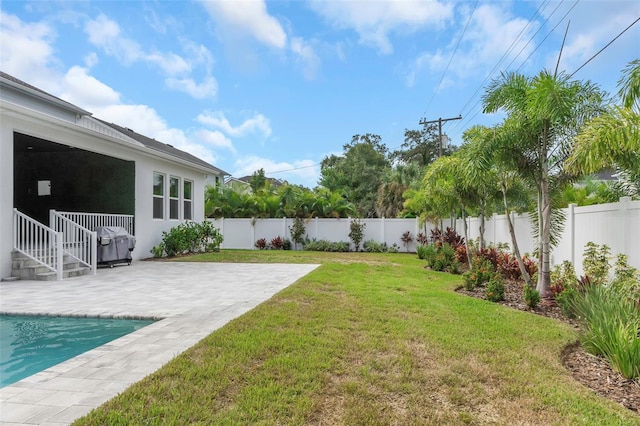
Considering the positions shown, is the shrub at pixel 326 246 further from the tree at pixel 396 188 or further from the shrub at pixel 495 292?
the shrub at pixel 495 292

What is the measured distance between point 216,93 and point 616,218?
14.1 meters

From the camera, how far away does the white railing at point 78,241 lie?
9.75m

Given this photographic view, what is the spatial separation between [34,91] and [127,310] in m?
10.8

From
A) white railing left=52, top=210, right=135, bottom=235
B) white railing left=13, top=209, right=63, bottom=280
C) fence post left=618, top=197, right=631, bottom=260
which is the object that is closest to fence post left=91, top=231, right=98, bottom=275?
white railing left=13, top=209, right=63, bottom=280

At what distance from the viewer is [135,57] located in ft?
38.8

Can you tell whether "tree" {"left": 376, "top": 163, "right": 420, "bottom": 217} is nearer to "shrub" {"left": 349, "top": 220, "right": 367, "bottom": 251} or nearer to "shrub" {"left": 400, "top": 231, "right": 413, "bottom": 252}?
"shrub" {"left": 400, "top": 231, "right": 413, "bottom": 252}

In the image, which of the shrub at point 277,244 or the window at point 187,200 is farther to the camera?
the shrub at point 277,244

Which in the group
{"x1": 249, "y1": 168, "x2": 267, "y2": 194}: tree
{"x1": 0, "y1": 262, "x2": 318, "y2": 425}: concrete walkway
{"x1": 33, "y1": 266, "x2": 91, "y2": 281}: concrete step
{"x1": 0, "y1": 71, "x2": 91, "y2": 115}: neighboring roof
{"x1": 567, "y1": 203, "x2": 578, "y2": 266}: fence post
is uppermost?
{"x1": 0, "y1": 71, "x2": 91, "y2": 115}: neighboring roof

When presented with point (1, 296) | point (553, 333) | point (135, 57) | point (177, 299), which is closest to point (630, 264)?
point (553, 333)

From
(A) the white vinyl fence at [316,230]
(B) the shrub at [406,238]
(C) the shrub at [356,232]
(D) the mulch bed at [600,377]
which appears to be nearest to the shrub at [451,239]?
(B) the shrub at [406,238]

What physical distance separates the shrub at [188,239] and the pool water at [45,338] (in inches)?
327

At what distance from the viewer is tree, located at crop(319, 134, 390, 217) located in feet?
103

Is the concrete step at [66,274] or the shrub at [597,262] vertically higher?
the shrub at [597,262]

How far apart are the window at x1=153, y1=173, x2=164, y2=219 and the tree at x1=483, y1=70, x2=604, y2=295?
1134cm
